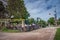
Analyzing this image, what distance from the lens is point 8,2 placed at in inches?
558

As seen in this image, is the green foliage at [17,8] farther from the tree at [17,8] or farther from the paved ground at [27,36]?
the paved ground at [27,36]

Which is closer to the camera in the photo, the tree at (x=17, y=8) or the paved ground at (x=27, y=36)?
the paved ground at (x=27, y=36)

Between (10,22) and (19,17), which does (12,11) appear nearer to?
(19,17)

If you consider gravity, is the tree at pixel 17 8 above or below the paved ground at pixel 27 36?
above

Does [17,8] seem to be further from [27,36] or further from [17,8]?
[27,36]

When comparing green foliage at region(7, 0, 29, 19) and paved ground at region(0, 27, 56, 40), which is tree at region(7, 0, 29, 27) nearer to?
green foliage at region(7, 0, 29, 19)

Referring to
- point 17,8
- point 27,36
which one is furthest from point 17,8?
point 27,36

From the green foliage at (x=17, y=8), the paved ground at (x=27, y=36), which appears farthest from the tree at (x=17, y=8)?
the paved ground at (x=27, y=36)

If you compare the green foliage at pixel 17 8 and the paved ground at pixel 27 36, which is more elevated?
the green foliage at pixel 17 8

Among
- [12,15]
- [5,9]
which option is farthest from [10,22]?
[5,9]

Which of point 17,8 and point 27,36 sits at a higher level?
point 17,8

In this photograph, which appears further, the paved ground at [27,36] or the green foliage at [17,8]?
the green foliage at [17,8]

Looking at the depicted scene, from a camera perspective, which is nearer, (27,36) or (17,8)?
(27,36)

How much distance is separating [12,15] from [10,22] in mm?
1486
